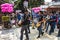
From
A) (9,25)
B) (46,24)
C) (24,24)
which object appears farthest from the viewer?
(9,25)

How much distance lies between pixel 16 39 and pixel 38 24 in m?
1.73

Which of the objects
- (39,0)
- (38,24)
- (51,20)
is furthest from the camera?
(39,0)

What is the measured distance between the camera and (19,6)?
49.8 meters

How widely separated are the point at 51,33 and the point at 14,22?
10075 mm

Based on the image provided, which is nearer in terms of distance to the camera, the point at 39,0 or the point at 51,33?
the point at 51,33

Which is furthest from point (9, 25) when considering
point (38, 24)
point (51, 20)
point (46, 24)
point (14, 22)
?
point (38, 24)

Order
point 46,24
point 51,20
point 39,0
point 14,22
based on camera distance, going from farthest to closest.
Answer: point 39,0, point 14,22, point 46,24, point 51,20

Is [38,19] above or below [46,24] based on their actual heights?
above

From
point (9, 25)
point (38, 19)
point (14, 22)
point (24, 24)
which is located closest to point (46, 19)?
point (38, 19)

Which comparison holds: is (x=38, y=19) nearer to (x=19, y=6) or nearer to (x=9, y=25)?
(x=9, y=25)

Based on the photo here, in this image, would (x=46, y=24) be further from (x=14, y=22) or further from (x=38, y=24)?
(x=14, y=22)

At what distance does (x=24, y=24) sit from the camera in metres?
11.1

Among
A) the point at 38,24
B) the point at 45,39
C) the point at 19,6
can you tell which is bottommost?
the point at 19,6

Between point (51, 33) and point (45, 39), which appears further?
point (51, 33)
